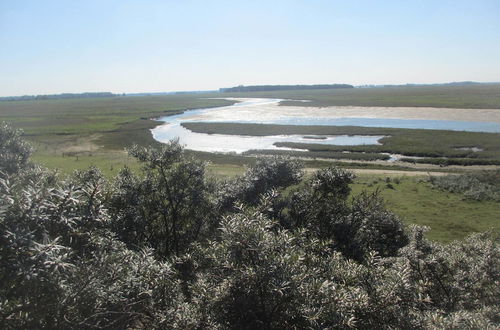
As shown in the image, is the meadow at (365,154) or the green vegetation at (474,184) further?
the green vegetation at (474,184)

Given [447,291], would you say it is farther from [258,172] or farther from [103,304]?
[103,304]

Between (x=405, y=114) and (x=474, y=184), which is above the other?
(x=405, y=114)

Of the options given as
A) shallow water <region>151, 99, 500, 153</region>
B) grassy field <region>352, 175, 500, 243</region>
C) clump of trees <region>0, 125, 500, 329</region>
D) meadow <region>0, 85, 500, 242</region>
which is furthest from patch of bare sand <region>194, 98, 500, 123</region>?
clump of trees <region>0, 125, 500, 329</region>

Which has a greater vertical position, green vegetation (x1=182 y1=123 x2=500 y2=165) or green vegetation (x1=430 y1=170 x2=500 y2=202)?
green vegetation (x1=182 y1=123 x2=500 y2=165)

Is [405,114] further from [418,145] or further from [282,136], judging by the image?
[418,145]

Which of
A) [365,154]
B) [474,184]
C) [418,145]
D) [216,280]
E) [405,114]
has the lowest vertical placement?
[474,184]

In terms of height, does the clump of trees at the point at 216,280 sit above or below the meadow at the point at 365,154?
above

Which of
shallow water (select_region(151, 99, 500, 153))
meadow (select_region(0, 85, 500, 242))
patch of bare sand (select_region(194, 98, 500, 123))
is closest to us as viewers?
meadow (select_region(0, 85, 500, 242))

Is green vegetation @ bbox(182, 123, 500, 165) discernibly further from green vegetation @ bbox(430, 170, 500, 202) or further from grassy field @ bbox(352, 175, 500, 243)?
grassy field @ bbox(352, 175, 500, 243)

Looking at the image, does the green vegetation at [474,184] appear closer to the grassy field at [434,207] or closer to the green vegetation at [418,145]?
the grassy field at [434,207]

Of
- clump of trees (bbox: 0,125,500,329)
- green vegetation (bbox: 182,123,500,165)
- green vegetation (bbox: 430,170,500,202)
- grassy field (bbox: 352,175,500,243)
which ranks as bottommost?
grassy field (bbox: 352,175,500,243)

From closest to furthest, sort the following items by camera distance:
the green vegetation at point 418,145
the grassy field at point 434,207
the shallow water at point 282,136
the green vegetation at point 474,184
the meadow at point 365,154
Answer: the grassy field at point 434,207 < the meadow at point 365,154 < the green vegetation at point 474,184 < the green vegetation at point 418,145 < the shallow water at point 282,136

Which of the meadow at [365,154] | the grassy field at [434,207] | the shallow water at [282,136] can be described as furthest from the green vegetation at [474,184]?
the shallow water at [282,136]

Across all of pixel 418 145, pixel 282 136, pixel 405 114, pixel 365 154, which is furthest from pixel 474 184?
pixel 405 114
